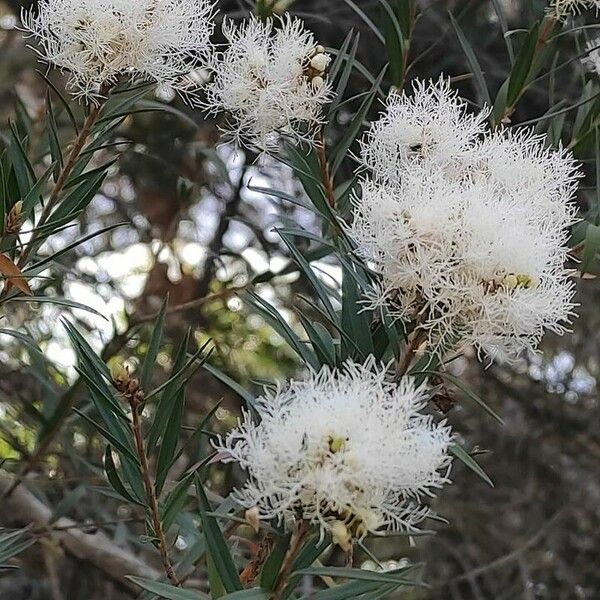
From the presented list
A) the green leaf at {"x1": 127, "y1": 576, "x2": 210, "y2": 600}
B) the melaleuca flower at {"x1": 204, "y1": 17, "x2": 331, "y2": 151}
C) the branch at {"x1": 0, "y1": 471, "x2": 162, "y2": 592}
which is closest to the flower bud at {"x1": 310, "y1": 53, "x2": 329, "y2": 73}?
the melaleuca flower at {"x1": 204, "y1": 17, "x2": 331, "y2": 151}

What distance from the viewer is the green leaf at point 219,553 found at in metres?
0.49

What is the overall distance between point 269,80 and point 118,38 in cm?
9

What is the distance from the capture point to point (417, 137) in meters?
0.56

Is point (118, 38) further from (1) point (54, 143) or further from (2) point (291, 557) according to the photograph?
(2) point (291, 557)

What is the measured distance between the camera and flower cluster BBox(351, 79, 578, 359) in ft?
1.56

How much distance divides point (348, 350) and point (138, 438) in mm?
131

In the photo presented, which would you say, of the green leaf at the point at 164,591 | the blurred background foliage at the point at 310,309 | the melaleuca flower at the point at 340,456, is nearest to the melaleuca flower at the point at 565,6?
the melaleuca flower at the point at 340,456

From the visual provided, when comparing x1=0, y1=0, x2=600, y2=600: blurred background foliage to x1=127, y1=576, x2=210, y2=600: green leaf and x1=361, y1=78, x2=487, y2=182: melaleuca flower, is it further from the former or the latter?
x1=127, y1=576, x2=210, y2=600: green leaf

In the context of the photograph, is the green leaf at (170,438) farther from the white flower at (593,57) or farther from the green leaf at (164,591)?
the white flower at (593,57)

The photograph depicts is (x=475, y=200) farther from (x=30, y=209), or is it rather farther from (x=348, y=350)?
(x=30, y=209)

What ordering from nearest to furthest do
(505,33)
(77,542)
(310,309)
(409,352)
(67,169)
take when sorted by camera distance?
(409,352)
(67,169)
(505,33)
(77,542)
(310,309)

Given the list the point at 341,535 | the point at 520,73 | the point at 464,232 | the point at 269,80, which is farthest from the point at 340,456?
the point at 520,73

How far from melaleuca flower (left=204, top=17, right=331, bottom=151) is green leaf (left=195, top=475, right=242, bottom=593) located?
23 cm

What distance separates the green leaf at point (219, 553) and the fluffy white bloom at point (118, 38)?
26 centimetres
